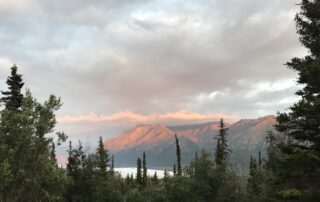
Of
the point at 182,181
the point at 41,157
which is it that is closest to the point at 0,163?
the point at 41,157

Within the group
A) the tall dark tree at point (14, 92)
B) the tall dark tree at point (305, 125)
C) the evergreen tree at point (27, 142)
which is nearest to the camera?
the tall dark tree at point (305, 125)

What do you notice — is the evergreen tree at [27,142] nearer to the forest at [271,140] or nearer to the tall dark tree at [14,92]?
the forest at [271,140]

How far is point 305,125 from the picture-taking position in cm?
2506

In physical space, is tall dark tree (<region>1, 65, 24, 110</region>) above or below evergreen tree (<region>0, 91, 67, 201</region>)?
above

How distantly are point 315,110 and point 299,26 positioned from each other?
615 cm

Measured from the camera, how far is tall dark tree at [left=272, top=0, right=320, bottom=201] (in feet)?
77.1

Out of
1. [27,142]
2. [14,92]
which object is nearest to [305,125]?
[27,142]

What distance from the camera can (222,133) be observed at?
112688 millimetres

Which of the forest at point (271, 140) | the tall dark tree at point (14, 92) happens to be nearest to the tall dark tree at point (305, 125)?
the forest at point (271, 140)

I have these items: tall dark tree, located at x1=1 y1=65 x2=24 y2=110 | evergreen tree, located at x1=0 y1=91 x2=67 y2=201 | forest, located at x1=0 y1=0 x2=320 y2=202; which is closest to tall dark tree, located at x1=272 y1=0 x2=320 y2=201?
forest, located at x1=0 y1=0 x2=320 y2=202

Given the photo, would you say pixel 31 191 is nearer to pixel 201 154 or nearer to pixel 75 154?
pixel 75 154

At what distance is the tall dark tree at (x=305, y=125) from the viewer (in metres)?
23.5

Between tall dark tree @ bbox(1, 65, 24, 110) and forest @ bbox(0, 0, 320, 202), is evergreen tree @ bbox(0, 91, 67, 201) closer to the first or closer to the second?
forest @ bbox(0, 0, 320, 202)

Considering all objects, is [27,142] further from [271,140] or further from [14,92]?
[271,140]
